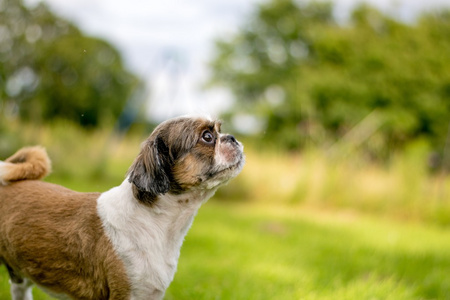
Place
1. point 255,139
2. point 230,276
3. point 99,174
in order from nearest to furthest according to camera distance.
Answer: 1. point 230,276
2. point 99,174
3. point 255,139

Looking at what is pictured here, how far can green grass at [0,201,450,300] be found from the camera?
4488 millimetres

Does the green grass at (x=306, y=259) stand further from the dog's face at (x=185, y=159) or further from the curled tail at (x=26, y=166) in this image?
the dog's face at (x=185, y=159)

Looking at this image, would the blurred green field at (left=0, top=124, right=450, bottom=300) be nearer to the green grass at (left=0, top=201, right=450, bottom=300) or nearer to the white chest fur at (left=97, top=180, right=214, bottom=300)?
the green grass at (left=0, top=201, right=450, bottom=300)

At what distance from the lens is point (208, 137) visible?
3.19m

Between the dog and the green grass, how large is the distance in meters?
1.27

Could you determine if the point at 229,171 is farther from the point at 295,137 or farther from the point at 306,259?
the point at 295,137

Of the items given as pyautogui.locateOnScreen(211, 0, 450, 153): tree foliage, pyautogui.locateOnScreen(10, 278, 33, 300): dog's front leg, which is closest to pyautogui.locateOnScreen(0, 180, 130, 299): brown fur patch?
pyautogui.locateOnScreen(10, 278, 33, 300): dog's front leg

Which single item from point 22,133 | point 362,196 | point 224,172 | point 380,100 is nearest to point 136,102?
point 22,133

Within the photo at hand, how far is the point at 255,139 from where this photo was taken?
57.6ft

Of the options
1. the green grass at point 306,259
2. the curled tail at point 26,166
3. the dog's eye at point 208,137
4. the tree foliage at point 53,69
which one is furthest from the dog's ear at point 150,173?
the tree foliage at point 53,69

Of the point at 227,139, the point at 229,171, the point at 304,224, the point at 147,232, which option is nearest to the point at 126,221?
the point at 147,232

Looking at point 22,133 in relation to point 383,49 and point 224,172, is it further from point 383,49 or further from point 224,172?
point 383,49

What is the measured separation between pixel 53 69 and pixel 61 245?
32.6 m

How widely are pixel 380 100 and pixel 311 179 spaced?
18.7 metres
